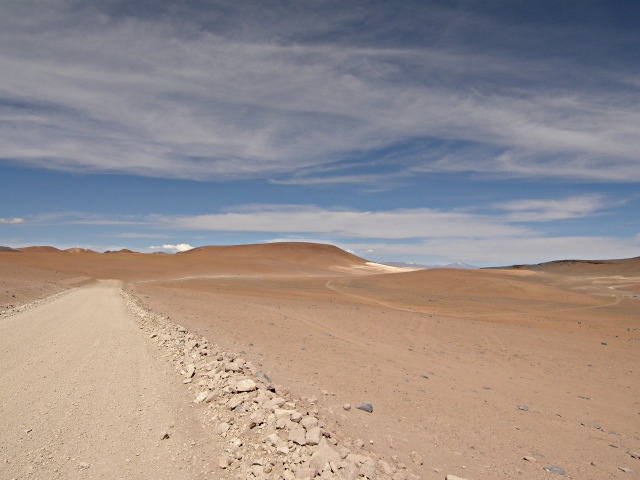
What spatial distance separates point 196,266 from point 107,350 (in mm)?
69791

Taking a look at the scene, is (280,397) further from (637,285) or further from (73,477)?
(637,285)

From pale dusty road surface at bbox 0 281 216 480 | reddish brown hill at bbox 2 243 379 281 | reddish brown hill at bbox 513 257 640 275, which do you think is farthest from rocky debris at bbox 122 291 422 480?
reddish brown hill at bbox 513 257 640 275

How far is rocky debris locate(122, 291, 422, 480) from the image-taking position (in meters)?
4.16

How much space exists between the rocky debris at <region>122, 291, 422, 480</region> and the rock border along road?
0.01 meters

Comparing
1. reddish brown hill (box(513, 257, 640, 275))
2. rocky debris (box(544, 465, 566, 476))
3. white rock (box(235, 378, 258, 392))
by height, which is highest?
reddish brown hill (box(513, 257, 640, 275))

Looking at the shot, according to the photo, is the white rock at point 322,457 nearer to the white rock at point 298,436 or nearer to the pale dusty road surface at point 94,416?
the white rock at point 298,436

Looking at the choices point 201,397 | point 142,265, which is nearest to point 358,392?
point 201,397

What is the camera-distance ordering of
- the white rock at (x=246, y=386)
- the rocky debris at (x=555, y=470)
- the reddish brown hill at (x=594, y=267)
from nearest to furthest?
the rocky debris at (x=555, y=470)
the white rock at (x=246, y=386)
the reddish brown hill at (x=594, y=267)

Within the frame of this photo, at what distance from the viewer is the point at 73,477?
13.1ft

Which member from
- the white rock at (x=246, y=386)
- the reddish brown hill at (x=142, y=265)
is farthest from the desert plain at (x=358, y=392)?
the reddish brown hill at (x=142, y=265)

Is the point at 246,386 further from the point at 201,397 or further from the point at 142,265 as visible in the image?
the point at 142,265

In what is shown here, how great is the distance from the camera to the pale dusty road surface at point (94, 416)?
424cm

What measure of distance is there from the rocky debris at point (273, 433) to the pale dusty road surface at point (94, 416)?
0.28 meters

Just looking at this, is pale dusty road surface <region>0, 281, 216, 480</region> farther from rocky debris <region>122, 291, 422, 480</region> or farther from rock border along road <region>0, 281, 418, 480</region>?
rocky debris <region>122, 291, 422, 480</region>
